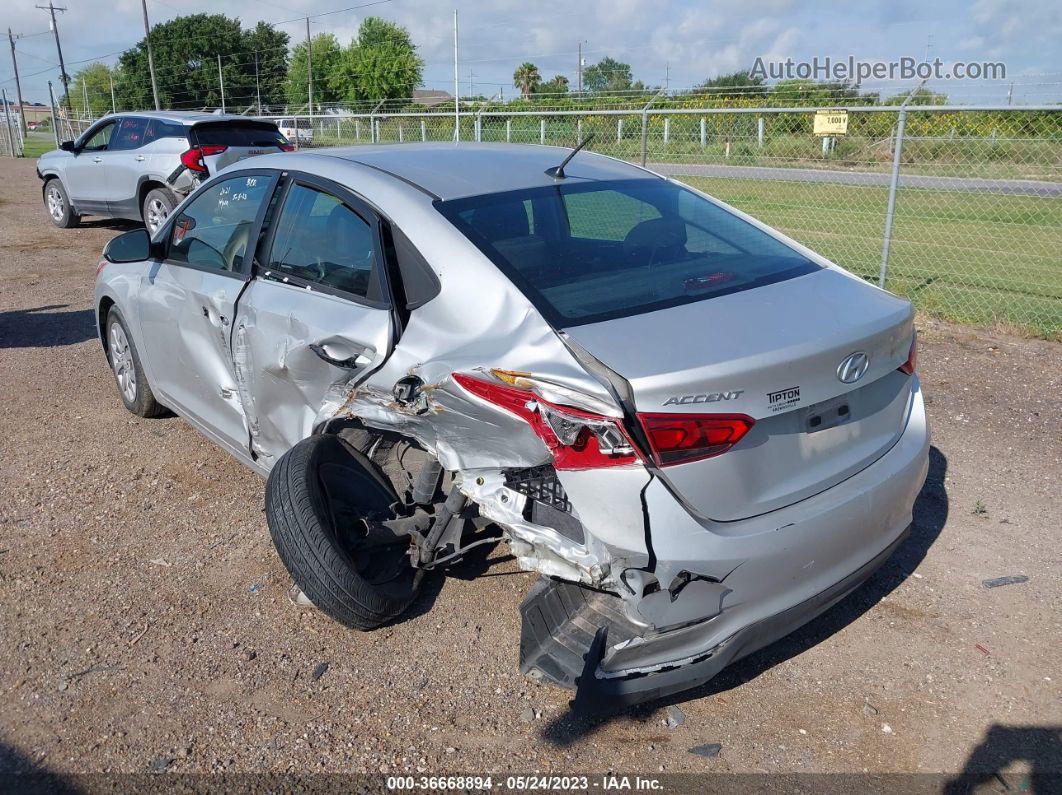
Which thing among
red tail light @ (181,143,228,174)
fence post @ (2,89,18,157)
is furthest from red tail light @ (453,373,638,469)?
fence post @ (2,89,18,157)

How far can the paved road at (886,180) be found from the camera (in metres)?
11.3

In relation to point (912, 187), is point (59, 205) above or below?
below

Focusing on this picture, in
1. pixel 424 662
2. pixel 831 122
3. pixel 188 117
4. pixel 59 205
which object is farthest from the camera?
pixel 59 205

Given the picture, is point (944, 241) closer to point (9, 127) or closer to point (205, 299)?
point (205, 299)

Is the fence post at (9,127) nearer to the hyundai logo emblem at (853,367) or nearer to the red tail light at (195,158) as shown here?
the red tail light at (195,158)

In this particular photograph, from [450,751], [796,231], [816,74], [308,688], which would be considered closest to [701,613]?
[450,751]

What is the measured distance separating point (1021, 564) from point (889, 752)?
1.51m

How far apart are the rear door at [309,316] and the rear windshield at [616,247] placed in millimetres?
429

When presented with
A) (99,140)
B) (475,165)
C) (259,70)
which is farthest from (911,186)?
(259,70)

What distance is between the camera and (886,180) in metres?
13.3

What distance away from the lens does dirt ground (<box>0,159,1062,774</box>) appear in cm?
281

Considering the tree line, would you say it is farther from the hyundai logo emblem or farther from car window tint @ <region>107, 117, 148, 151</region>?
the hyundai logo emblem

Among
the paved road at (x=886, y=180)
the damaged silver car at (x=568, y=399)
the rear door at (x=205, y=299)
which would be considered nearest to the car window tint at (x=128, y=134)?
the paved road at (x=886, y=180)

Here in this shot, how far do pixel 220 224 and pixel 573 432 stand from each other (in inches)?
104
